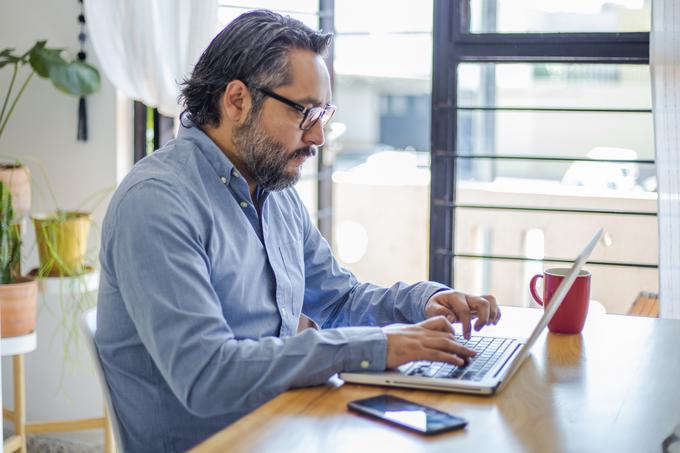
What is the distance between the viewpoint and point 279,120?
5.53 feet

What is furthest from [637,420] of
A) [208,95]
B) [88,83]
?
[88,83]

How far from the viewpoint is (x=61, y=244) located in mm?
2764

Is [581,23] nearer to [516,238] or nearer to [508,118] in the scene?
[516,238]

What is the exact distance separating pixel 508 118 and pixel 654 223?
149 centimetres

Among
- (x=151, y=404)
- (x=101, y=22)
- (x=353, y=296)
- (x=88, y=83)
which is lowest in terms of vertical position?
(x=151, y=404)

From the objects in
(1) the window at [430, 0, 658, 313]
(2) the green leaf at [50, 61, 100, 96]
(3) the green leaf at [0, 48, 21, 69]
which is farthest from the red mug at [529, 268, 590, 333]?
→ (3) the green leaf at [0, 48, 21, 69]

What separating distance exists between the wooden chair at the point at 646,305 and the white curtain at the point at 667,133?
0.36ft

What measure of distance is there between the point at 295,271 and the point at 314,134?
268 millimetres

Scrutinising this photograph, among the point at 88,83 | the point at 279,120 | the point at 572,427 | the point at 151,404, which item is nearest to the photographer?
the point at 572,427

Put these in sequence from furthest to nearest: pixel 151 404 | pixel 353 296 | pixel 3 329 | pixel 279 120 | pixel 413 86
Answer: pixel 413 86, pixel 3 329, pixel 353 296, pixel 279 120, pixel 151 404

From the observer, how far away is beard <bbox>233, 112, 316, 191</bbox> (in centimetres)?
169

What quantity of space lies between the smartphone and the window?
175 cm

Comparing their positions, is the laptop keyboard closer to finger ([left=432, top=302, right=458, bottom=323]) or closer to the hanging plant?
finger ([left=432, top=302, right=458, bottom=323])

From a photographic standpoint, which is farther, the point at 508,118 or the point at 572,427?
the point at 508,118
